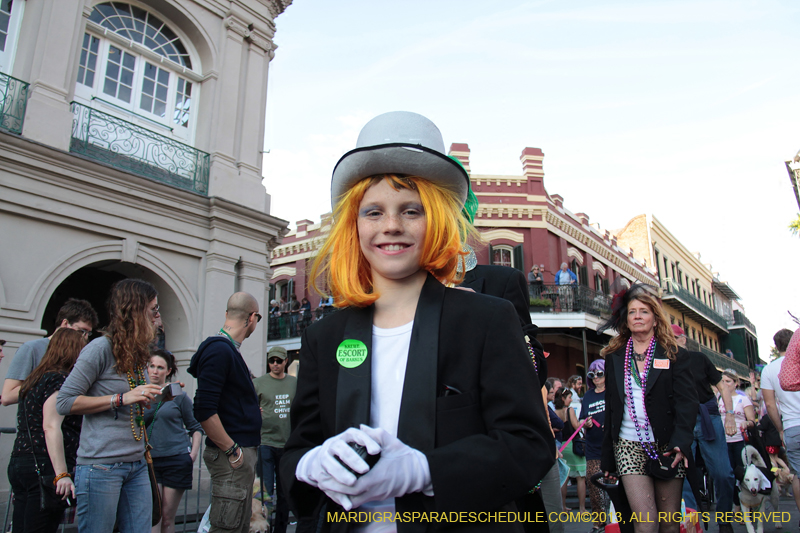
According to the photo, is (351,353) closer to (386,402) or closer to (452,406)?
(386,402)

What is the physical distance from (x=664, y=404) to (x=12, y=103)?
355 inches

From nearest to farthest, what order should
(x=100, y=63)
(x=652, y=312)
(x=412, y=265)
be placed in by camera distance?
1. (x=412, y=265)
2. (x=652, y=312)
3. (x=100, y=63)

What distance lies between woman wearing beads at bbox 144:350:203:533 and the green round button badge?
3.85 meters

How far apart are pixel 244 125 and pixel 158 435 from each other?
721cm

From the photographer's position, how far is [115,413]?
3236 millimetres

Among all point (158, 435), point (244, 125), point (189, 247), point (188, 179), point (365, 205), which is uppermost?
point (244, 125)

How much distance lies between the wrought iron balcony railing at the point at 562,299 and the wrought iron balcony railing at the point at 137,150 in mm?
12739

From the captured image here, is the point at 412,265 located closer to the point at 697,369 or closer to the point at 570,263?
the point at 697,369

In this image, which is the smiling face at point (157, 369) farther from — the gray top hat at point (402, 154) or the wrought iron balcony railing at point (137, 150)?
the wrought iron balcony railing at point (137, 150)

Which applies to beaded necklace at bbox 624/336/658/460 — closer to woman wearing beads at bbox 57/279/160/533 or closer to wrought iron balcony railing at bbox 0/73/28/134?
woman wearing beads at bbox 57/279/160/533

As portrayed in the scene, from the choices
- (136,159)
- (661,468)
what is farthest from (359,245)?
(136,159)

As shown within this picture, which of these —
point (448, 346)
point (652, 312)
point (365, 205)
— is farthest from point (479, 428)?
point (652, 312)

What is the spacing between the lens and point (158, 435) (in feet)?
16.8

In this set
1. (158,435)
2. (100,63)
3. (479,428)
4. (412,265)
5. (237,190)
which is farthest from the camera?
(237,190)
